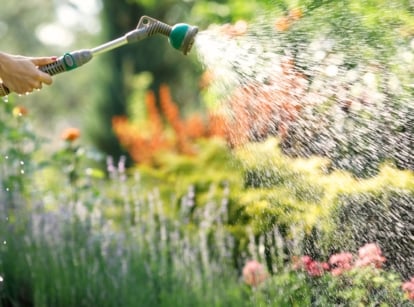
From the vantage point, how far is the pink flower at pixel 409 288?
284 centimetres

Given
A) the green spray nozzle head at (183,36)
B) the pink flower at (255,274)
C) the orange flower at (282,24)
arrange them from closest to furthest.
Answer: the green spray nozzle head at (183,36) < the orange flower at (282,24) < the pink flower at (255,274)

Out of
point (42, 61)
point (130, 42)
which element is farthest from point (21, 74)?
point (130, 42)

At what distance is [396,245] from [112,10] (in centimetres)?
906

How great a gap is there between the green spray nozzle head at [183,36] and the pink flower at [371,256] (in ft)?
3.08

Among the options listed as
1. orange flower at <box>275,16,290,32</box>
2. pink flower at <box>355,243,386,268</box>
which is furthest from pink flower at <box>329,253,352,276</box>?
orange flower at <box>275,16,290,32</box>

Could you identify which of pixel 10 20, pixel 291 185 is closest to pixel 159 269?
pixel 291 185

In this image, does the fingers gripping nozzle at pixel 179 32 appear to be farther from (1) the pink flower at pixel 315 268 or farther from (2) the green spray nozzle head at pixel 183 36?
(1) the pink flower at pixel 315 268

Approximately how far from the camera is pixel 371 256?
2848 mm

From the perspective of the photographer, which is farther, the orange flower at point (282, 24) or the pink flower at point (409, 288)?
the orange flower at point (282, 24)

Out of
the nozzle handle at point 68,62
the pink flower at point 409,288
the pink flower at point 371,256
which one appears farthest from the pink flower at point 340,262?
the nozzle handle at point 68,62

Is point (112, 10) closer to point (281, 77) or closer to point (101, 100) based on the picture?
point (101, 100)

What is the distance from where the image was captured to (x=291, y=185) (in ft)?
10.1

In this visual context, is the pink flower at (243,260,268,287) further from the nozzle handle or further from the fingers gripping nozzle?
the nozzle handle

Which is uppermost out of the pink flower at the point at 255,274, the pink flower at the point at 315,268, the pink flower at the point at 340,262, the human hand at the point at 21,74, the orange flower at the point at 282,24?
the human hand at the point at 21,74
